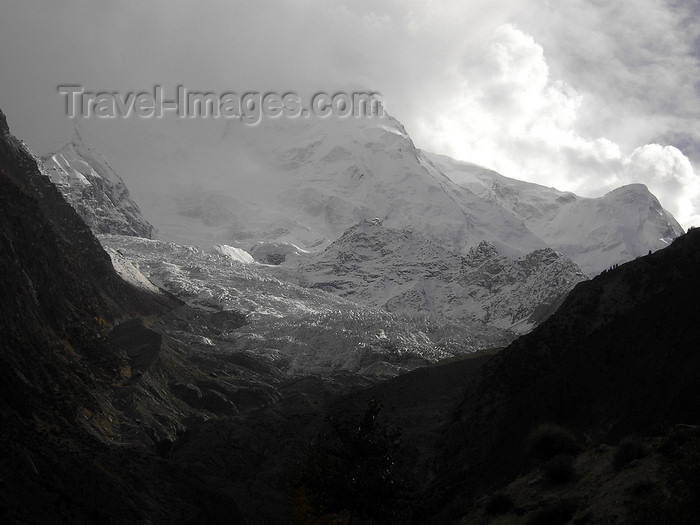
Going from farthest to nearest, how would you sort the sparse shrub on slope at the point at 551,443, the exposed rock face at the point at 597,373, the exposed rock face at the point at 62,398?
the exposed rock face at the point at 62,398 → the exposed rock face at the point at 597,373 → the sparse shrub on slope at the point at 551,443

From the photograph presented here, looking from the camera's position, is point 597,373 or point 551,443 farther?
point 597,373

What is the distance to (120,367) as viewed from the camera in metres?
116

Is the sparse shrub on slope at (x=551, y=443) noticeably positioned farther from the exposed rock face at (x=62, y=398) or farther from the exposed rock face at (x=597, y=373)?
the exposed rock face at (x=62, y=398)

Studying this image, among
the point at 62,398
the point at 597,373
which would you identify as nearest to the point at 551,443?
the point at 597,373

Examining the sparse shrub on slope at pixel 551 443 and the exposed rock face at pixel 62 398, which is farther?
the exposed rock face at pixel 62 398

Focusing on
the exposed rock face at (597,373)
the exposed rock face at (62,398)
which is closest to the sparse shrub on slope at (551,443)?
the exposed rock face at (597,373)

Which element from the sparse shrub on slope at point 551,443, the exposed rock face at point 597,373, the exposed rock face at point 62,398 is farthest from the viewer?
the exposed rock face at point 62,398

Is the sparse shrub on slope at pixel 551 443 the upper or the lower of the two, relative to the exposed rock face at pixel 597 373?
lower

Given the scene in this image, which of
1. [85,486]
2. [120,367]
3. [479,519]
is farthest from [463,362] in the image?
[479,519]

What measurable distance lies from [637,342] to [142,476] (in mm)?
42513

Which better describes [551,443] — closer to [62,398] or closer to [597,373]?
[597,373]

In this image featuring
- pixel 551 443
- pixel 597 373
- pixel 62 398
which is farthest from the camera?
pixel 62 398

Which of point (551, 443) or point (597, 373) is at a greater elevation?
point (597, 373)

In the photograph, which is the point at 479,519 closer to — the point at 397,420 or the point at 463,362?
the point at 397,420
